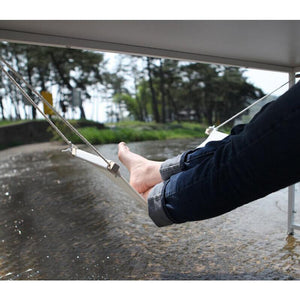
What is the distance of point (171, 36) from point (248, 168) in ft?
1.94

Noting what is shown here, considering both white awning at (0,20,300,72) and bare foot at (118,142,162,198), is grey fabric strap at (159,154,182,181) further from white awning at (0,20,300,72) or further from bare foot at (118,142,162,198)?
white awning at (0,20,300,72)

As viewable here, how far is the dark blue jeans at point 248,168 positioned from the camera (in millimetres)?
525

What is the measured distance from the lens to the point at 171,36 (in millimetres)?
1006

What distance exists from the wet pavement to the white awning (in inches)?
18.8

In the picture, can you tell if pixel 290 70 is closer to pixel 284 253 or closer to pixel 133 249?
pixel 284 253

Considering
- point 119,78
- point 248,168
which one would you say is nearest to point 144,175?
point 248,168

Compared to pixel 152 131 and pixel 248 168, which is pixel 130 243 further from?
pixel 152 131

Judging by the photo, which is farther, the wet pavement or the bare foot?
the wet pavement

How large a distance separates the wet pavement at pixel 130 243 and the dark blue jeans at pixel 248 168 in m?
0.78

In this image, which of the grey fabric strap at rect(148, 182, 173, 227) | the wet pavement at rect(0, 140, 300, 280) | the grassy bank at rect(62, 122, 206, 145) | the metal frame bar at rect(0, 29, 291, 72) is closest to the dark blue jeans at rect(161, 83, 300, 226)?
the grey fabric strap at rect(148, 182, 173, 227)

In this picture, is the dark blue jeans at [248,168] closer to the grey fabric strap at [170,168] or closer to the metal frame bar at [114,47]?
the grey fabric strap at [170,168]

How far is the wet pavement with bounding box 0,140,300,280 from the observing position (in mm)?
1398
